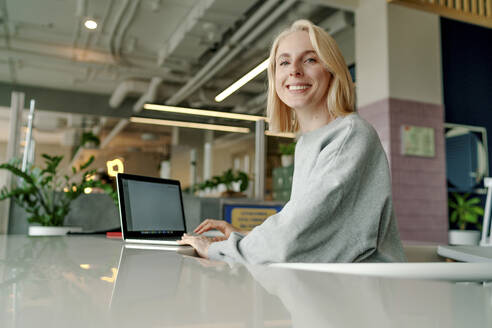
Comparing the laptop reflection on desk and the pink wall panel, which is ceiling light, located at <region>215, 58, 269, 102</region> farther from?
the pink wall panel

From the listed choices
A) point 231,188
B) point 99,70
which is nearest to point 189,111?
point 231,188

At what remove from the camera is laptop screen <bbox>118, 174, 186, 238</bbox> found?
1273mm

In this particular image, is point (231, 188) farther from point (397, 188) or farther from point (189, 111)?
point (397, 188)

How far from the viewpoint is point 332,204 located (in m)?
0.71

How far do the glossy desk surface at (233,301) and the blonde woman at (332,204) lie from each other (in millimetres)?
271

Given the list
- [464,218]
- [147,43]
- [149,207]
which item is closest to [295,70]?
[149,207]

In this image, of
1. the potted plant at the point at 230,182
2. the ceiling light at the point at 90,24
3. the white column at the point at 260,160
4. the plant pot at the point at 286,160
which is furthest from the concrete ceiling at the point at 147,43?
the potted plant at the point at 230,182

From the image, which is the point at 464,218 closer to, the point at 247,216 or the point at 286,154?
the point at 286,154

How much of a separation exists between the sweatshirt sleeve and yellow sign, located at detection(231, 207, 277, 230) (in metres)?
1.83

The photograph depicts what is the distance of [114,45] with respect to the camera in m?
6.42

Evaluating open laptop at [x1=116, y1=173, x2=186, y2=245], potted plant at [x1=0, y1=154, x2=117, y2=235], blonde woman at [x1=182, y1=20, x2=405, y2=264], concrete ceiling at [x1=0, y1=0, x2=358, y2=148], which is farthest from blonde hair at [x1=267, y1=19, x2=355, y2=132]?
concrete ceiling at [x1=0, y1=0, x2=358, y2=148]

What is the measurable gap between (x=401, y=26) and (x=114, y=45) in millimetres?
4275

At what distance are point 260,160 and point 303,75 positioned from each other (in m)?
2.12

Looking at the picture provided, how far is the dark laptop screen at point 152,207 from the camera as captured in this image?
1.30 m
